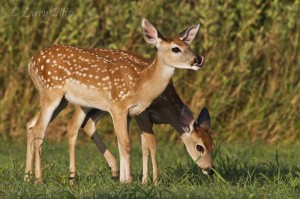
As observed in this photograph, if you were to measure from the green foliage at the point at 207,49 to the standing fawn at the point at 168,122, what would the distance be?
172 inches

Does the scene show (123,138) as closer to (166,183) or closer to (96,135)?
(166,183)

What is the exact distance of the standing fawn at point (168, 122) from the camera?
966cm

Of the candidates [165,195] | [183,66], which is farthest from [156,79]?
[165,195]

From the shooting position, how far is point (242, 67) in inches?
583

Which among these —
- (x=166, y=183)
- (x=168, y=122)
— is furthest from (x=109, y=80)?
(x=166, y=183)

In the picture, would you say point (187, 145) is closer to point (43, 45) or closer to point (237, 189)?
point (237, 189)

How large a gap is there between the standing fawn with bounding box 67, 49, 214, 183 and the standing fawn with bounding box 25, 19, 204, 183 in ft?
1.17

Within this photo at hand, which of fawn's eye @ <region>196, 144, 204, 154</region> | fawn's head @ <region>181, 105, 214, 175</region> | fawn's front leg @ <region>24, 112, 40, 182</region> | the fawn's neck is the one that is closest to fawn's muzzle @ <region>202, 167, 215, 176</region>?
fawn's head @ <region>181, 105, 214, 175</region>

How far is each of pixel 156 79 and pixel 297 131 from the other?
5.87 m

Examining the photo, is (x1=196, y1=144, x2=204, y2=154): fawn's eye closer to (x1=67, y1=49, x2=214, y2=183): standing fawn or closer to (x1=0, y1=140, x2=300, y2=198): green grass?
(x1=67, y1=49, x2=214, y2=183): standing fawn

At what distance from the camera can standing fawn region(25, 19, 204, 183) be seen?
9359mm

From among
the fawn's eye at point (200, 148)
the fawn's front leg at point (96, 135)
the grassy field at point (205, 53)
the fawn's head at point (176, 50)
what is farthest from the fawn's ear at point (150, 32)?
the grassy field at point (205, 53)

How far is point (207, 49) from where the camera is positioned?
15.0 m

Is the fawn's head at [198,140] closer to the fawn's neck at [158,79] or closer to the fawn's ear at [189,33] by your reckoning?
the fawn's neck at [158,79]
